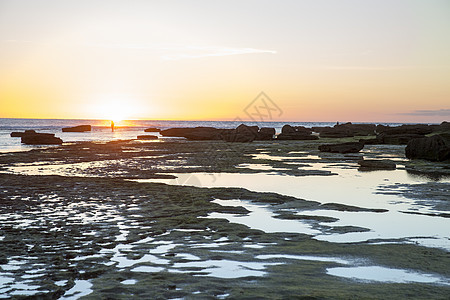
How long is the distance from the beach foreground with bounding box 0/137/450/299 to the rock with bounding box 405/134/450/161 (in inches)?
311

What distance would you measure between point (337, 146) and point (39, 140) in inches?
1177

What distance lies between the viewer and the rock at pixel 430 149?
77.2ft

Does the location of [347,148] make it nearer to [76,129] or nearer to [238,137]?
[238,137]

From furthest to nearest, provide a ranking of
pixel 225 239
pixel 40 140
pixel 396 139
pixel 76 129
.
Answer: pixel 76 129
pixel 40 140
pixel 396 139
pixel 225 239

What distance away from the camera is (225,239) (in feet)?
26.0

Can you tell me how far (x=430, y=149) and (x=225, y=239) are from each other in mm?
19916

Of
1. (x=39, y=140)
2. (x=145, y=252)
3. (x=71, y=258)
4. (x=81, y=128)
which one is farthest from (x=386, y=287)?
(x=81, y=128)

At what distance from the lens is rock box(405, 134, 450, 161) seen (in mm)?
23531

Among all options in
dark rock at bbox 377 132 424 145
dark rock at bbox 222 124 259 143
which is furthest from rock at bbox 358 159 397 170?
dark rock at bbox 222 124 259 143

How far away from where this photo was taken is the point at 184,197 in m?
12.7

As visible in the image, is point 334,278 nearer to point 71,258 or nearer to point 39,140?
point 71,258

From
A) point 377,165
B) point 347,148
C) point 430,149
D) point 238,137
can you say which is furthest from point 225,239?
point 238,137

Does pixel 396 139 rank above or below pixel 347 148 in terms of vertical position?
above

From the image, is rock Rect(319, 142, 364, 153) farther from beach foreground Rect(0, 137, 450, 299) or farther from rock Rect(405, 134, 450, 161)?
beach foreground Rect(0, 137, 450, 299)
